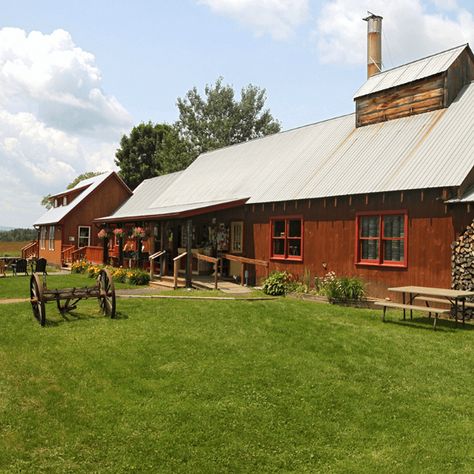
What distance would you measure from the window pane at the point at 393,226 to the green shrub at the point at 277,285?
3705mm

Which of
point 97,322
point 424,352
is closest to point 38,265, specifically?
point 97,322

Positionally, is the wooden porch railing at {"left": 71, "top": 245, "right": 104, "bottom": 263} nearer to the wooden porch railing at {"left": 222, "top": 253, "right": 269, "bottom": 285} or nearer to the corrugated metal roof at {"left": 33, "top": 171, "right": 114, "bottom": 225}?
the corrugated metal roof at {"left": 33, "top": 171, "right": 114, "bottom": 225}

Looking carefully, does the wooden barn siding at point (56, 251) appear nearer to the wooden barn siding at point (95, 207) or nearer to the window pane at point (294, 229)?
the wooden barn siding at point (95, 207)

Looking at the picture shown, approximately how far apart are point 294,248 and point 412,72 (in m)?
7.31

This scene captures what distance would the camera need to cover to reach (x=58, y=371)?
791 centimetres

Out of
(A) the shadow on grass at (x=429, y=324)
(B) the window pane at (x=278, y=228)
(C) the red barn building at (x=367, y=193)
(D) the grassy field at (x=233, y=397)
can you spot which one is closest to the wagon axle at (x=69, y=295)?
(D) the grassy field at (x=233, y=397)

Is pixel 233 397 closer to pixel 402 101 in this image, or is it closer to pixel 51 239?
pixel 402 101

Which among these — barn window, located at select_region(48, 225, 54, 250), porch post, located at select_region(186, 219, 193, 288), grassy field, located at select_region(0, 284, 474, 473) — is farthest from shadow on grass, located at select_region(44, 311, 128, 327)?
barn window, located at select_region(48, 225, 54, 250)

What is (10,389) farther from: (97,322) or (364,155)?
(364,155)

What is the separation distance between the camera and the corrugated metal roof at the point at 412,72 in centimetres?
1680

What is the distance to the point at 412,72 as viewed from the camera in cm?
1766

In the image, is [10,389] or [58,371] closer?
[10,389]

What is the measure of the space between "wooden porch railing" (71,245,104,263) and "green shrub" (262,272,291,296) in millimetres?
13536

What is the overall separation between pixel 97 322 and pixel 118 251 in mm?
14998
